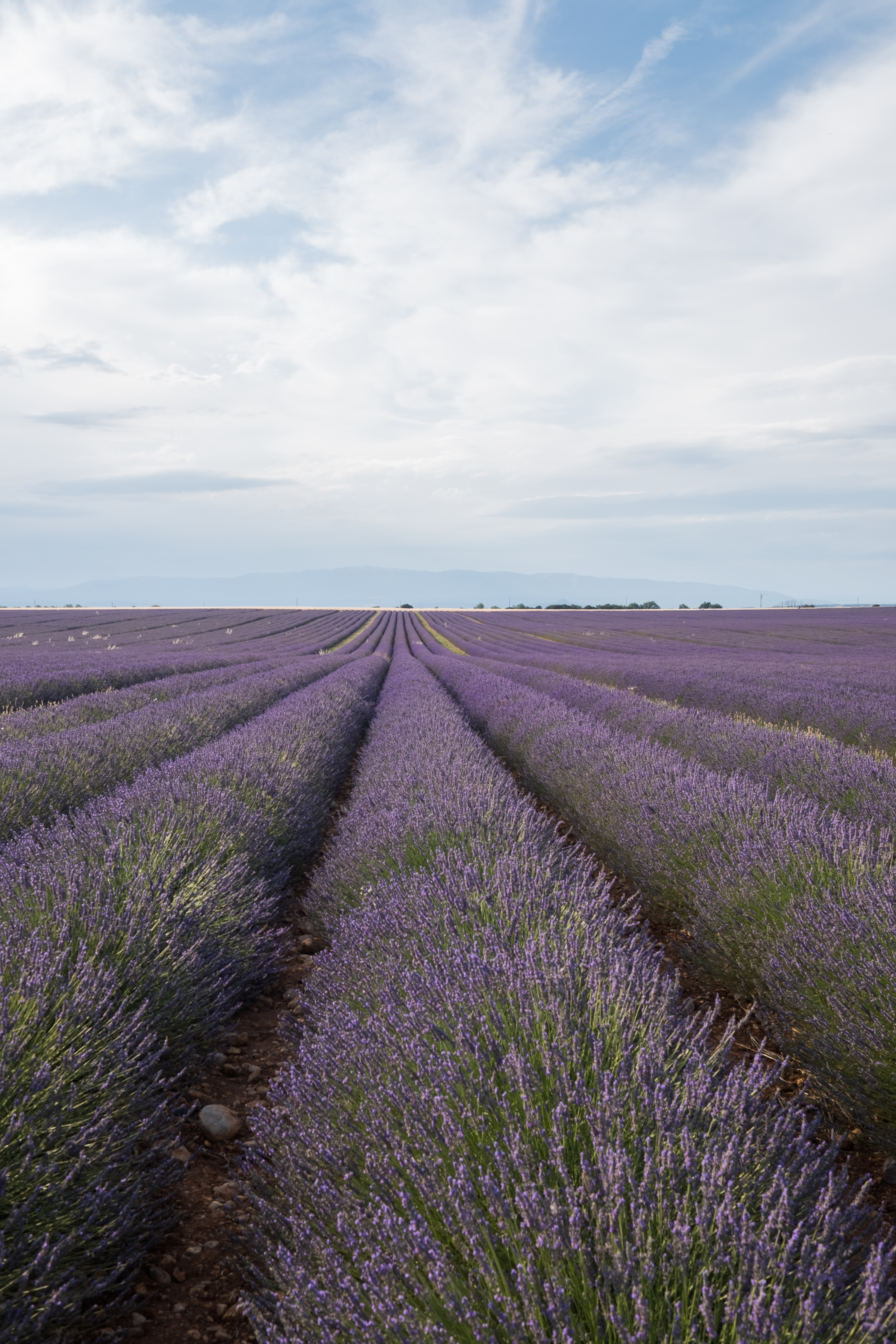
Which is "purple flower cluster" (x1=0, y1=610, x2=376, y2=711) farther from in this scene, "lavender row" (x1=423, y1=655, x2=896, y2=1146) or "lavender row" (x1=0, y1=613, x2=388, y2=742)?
"lavender row" (x1=423, y1=655, x2=896, y2=1146)

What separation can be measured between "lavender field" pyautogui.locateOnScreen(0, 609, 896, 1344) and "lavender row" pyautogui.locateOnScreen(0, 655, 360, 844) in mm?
44

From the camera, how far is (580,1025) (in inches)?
59.4

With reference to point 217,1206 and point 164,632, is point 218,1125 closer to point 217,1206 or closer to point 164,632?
point 217,1206

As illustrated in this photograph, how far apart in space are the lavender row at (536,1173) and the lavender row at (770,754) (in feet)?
8.02

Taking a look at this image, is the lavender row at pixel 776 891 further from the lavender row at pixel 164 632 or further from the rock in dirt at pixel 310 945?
the lavender row at pixel 164 632

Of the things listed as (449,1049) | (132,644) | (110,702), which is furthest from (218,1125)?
(132,644)

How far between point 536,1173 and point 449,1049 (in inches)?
12.7

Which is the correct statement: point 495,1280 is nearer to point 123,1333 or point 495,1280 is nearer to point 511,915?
point 123,1333

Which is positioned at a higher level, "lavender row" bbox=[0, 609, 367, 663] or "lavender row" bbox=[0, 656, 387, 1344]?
"lavender row" bbox=[0, 609, 367, 663]

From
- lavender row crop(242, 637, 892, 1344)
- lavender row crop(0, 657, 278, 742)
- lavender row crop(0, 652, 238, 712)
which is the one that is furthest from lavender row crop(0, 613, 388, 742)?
lavender row crop(242, 637, 892, 1344)

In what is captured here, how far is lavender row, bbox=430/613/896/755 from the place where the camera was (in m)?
7.49

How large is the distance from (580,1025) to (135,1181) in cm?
106

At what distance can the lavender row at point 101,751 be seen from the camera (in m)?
4.03

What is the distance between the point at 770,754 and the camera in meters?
5.20
